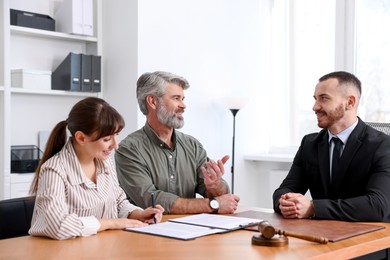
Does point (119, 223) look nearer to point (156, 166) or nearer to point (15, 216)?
point (15, 216)

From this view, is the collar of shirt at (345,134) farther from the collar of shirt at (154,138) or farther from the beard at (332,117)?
the collar of shirt at (154,138)

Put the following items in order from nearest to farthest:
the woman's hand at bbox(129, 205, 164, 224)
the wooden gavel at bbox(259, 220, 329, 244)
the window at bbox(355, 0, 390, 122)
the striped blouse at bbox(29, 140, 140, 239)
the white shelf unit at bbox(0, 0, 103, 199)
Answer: the wooden gavel at bbox(259, 220, 329, 244) < the striped blouse at bbox(29, 140, 140, 239) < the woman's hand at bbox(129, 205, 164, 224) < the white shelf unit at bbox(0, 0, 103, 199) < the window at bbox(355, 0, 390, 122)

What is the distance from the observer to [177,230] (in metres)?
2.18

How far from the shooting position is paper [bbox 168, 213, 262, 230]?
7.36 feet

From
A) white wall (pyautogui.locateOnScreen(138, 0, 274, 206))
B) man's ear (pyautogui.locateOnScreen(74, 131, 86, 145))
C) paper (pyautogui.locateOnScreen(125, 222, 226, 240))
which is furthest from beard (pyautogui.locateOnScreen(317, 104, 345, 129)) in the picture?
white wall (pyautogui.locateOnScreen(138, 0, 274, 206))

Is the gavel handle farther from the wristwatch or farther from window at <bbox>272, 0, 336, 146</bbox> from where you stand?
window at <bbox>272, 0, 336, 146</bbox>

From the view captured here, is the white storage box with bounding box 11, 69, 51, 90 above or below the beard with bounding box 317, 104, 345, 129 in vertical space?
above

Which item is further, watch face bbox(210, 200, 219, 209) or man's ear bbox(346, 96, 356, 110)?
man's ear bbox(346, 96, 356, 110)

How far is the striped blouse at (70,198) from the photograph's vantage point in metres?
2.03

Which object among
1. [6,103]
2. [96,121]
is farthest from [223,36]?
[96,121]

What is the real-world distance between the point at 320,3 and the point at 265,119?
1.21 metres

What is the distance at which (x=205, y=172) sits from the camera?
284 centimetres

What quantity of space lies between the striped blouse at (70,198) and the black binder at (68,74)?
2365 mm

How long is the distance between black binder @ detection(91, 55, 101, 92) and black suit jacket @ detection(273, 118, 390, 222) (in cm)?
231
